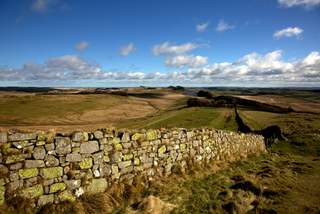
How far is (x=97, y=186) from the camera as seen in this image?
892cm

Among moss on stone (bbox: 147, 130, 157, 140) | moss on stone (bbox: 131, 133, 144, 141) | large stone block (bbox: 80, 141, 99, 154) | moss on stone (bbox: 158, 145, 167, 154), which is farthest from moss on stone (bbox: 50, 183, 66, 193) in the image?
moss on stone (bbox: 158, 145, 167, 154)

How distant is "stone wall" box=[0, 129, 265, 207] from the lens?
24.1 feet

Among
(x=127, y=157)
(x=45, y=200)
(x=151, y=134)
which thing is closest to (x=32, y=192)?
(x=45, y=200)

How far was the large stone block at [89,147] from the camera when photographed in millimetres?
Answer: 8758

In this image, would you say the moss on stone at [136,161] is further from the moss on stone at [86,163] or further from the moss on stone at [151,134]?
the moss on stone at [86,163]

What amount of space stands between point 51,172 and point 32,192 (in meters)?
0.73

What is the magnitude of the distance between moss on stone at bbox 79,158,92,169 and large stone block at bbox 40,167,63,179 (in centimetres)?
70

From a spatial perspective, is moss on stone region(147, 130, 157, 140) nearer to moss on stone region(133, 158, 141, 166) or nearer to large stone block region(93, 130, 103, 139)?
moss on stone region(133, 158, 141, 166)

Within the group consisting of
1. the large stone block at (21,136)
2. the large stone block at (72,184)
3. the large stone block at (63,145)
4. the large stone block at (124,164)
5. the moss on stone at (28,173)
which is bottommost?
the large stone block at (72,184)

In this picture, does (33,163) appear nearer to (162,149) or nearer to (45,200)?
(45,200)

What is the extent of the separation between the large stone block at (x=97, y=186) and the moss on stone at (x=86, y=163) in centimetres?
52

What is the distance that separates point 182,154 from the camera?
1272cm

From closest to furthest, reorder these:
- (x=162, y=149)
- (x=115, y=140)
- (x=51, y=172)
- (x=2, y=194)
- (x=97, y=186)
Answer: (x=2, y=194)
(x=51, y=172)
(x=97, y=186)
(x=115, y=140)
(x=162, y=149)

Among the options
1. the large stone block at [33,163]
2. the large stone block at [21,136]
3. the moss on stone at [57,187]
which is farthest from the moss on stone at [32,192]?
the large stone block at [21,136]
